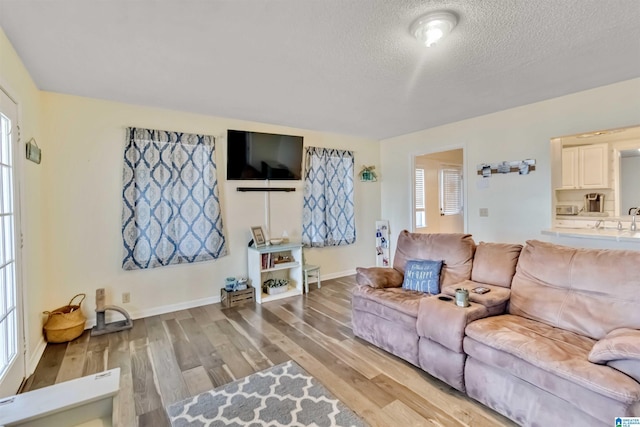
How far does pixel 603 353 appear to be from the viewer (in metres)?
1.51

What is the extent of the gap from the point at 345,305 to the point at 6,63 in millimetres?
3716

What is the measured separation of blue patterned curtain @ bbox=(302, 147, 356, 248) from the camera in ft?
15.6

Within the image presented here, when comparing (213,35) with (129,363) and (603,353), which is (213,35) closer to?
(129,363)

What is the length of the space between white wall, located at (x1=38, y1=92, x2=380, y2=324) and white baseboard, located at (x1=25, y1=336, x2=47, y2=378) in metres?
0.45

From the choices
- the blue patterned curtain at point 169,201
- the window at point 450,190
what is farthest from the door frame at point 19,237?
the window at point 450,190

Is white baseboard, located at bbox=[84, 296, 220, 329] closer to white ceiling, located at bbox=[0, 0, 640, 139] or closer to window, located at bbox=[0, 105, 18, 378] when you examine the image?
window, located at bbox=[0, 105, 18, 378]

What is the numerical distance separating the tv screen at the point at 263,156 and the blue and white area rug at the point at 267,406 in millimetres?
2617

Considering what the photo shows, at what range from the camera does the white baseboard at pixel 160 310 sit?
127 inches

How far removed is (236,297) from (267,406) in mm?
2082

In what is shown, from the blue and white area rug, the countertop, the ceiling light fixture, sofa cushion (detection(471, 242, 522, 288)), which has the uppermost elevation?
the ceiling light fixture

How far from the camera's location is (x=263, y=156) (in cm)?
423

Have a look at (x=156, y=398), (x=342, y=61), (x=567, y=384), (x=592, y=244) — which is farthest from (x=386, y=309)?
(x=592, y=244)

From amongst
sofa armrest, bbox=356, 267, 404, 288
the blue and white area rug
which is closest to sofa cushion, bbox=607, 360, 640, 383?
the blue and white area rug

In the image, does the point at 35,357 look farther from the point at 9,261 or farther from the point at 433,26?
the point at 433,26
